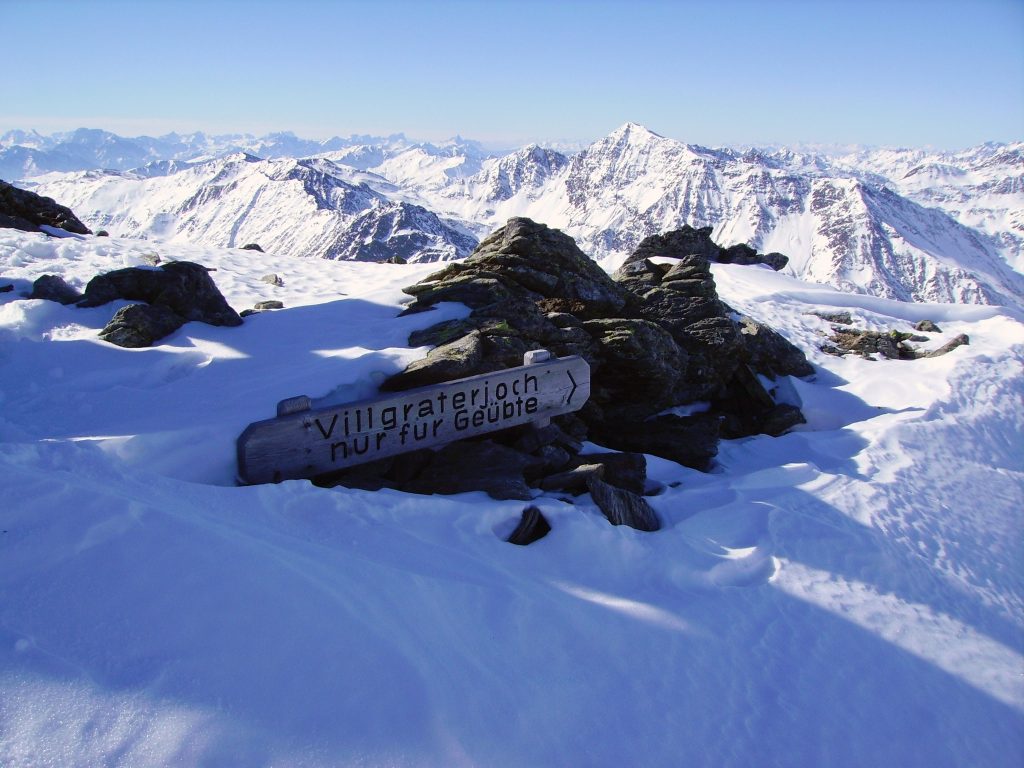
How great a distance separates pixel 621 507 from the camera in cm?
707

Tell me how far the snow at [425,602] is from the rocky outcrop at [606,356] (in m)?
0.57

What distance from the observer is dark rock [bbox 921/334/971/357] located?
52.5ft

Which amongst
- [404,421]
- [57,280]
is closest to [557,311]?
[404,421]

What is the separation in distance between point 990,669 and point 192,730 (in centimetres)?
636

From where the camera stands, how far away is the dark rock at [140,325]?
8.99 m

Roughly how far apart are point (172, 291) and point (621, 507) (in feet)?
24.8

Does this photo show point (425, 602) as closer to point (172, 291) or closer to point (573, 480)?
point (573, 480)

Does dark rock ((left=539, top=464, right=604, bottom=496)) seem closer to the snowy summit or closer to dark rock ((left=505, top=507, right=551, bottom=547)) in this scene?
the snowy summit

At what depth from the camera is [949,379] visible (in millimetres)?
13414

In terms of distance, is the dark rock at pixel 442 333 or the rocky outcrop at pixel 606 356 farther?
the dark rock at pixel 442 333

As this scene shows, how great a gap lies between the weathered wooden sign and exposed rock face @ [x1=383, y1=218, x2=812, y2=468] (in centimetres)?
59

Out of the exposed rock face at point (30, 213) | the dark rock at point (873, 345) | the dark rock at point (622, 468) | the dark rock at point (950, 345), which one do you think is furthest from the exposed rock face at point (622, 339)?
the exposed rock face at point (30, 213)

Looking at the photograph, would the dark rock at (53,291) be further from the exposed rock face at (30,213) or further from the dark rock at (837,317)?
the dark rock at (837,317)

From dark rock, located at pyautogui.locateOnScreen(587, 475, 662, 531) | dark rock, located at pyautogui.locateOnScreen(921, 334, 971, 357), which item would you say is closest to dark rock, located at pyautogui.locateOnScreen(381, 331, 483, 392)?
dark rock, located at pyautogui.locateOnScreen(587, 475, 662, 531)
